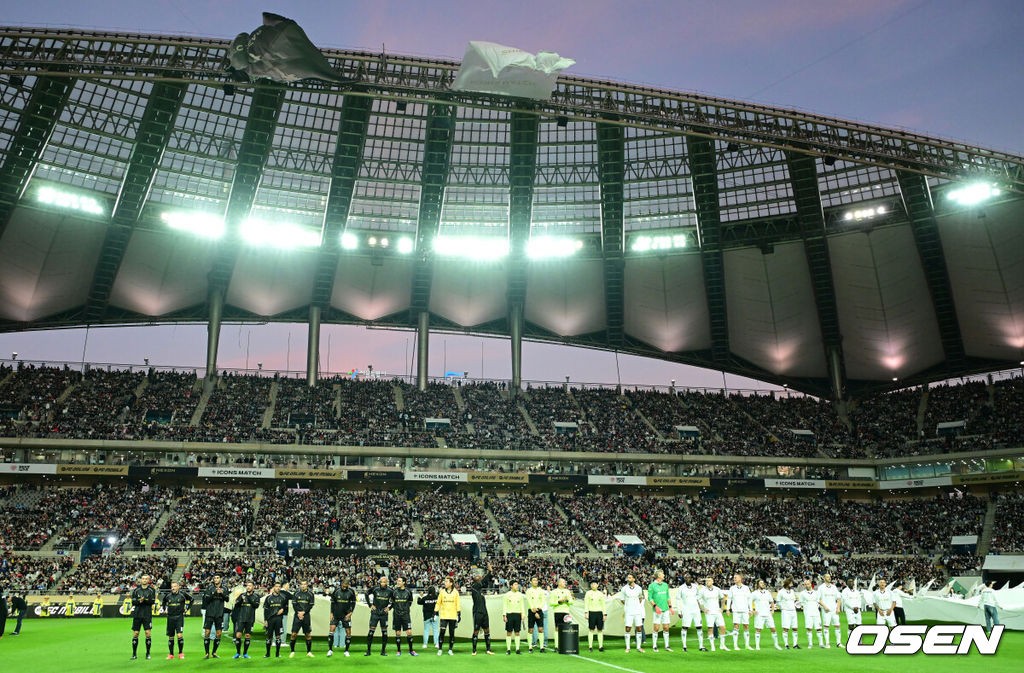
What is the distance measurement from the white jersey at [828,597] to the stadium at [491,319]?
74.5ft

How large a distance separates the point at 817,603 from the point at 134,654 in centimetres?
1878

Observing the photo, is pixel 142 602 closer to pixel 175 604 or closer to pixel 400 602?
pixel 175 604

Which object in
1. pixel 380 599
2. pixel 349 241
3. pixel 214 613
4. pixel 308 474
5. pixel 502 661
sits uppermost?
pixel 349 241

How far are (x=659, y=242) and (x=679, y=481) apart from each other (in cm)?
1976

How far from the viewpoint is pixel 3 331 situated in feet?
210

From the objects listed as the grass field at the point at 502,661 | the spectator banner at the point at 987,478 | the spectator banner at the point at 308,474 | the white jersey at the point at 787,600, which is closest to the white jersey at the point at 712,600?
the grass field at the point at 502,661

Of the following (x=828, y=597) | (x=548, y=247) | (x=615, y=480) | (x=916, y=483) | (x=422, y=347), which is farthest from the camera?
(x=422, y=347)

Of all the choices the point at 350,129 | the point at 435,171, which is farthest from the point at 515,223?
the point at 350,129

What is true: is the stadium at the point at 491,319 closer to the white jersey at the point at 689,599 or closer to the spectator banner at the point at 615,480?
the spectator banner at the point at 615,480

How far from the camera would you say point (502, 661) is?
65.5ft

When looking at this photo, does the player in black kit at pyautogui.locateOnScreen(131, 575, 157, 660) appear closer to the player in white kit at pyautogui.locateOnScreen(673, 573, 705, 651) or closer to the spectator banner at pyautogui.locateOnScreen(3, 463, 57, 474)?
the player in white kit at pyautogui.locateOnScreen(673, 573, 705, 651)

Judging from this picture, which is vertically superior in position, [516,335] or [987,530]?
[516,335]

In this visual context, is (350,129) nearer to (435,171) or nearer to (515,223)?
(435,171)

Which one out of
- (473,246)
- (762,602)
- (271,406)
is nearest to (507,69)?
(473,246)
